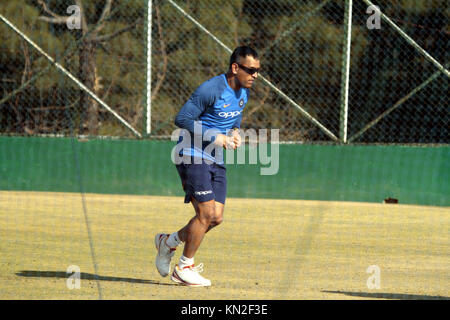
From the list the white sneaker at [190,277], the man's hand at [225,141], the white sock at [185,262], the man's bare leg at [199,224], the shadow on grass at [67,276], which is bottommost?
the shadow on grass at [67,276]

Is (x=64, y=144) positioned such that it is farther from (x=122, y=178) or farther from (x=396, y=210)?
(x=396, y=210)

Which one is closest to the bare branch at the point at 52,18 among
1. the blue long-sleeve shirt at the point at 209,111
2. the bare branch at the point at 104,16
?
the bare branch at the point at 104,16

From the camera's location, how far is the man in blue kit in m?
7.68

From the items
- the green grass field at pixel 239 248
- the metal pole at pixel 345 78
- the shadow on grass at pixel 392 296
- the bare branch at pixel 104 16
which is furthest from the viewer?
the bare branch at pixel 104 16

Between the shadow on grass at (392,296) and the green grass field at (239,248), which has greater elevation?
the green grass field at (239,248)

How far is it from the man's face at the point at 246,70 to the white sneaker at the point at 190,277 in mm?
1530

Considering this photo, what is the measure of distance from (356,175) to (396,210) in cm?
110

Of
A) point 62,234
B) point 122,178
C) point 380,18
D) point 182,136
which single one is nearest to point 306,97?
point 380,18

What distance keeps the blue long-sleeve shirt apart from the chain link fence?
21.9ft

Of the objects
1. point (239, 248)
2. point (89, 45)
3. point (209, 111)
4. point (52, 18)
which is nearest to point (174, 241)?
point (209, 111)

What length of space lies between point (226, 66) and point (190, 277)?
821 cm

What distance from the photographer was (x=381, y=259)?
9.34 m

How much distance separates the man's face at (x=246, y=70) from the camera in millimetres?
7742

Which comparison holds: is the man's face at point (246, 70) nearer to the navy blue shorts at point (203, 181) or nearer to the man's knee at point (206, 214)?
the navy blue shorts at point (203, 181)
